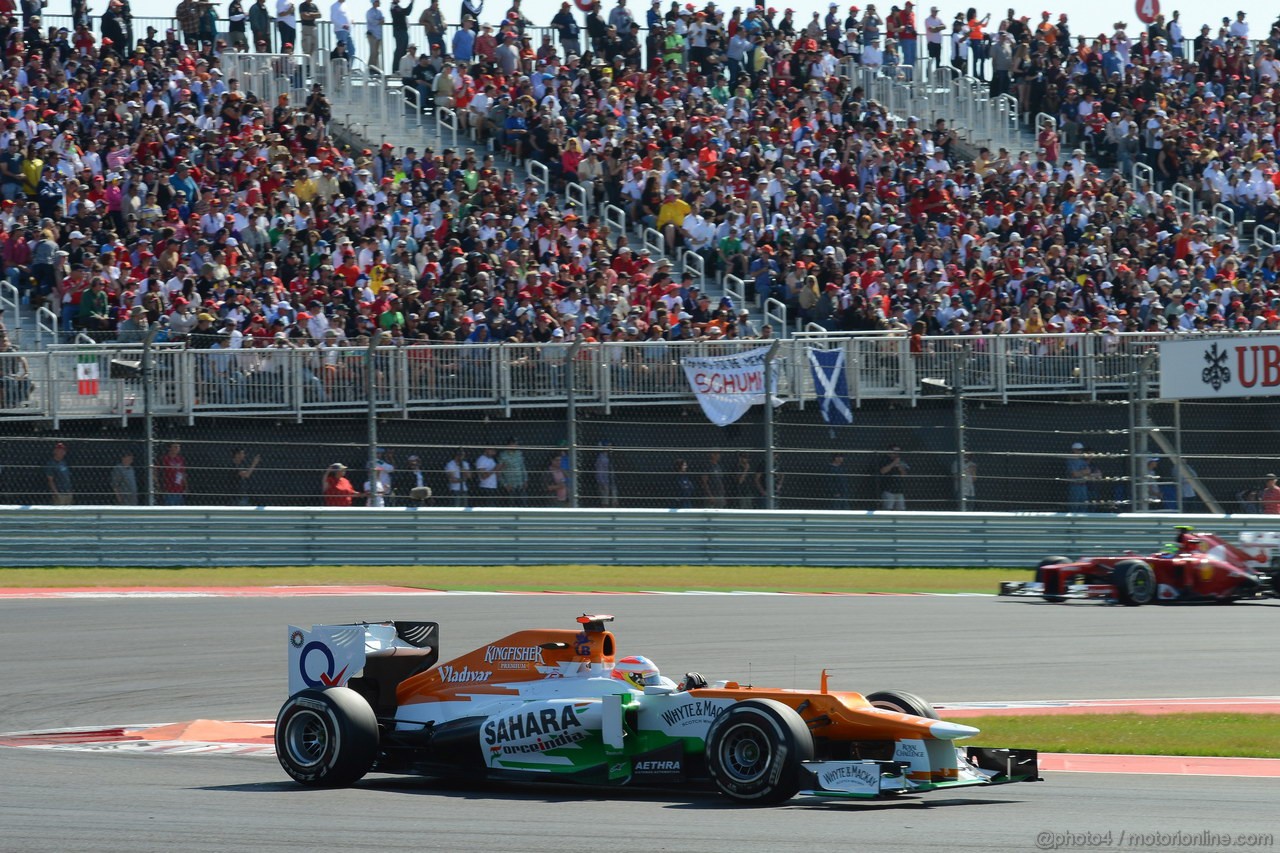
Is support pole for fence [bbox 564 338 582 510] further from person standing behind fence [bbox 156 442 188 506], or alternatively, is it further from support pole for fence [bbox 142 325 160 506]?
support pole for fence [bbox 142 325 160 506]

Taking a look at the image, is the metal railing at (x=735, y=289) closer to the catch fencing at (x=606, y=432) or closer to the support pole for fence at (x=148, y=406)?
the catch fencing at (x=606, y=432)

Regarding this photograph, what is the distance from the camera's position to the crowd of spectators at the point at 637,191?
71.2 ft

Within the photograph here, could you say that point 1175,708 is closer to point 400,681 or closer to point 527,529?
point 400,681

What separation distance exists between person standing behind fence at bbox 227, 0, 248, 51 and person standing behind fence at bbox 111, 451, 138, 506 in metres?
10.1

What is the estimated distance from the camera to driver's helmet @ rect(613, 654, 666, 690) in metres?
8.52

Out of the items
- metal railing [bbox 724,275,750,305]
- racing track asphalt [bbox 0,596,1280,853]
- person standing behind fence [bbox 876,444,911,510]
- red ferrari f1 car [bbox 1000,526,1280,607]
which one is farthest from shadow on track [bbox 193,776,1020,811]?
metal railing [bbox 724,275,750,305]

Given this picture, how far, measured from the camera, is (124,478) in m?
18.9

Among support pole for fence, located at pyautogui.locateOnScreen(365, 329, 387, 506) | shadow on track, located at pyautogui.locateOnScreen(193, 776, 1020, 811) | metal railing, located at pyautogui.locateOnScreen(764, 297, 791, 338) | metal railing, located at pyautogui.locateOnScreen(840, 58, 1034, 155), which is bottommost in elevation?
shadow on track, located at pyautogui.locateOnScreen(193, 776, 1020, 811)

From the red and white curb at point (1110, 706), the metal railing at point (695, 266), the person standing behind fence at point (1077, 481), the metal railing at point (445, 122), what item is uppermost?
the metal railing at point (445, 122)

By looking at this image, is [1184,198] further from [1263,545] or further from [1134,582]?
[1134,582]

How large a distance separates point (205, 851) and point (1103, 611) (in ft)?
38.7

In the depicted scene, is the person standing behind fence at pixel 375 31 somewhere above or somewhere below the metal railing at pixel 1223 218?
above

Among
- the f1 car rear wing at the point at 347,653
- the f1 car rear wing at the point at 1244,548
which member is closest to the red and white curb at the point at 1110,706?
the f1 car rear wing at the point at 347,653

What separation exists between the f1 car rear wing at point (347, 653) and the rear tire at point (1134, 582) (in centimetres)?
1017
